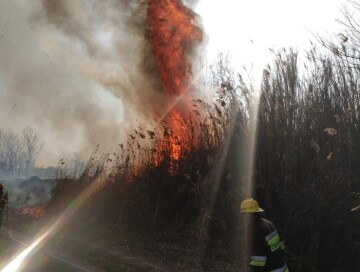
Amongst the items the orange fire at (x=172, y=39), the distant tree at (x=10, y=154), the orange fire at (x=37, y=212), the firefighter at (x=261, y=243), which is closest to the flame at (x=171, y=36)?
the orange fire at (x=172, y=39)

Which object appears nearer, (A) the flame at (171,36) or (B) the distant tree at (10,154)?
(A) the flame at (171,36)

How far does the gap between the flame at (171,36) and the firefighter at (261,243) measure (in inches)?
379

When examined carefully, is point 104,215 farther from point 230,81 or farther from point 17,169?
point 17,169

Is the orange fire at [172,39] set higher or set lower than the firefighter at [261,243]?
higher

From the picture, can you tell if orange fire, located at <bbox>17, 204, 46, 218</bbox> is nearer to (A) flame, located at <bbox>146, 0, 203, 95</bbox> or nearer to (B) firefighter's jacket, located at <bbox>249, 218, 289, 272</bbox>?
(A) flame, located at <bbox>146, 0, 203, 95</bbox>

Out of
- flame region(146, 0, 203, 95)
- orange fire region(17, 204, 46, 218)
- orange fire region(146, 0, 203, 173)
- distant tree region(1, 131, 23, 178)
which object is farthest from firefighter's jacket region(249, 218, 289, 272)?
distant tree region(1, 131, 23, 178)

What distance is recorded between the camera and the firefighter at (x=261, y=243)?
5.05 meters

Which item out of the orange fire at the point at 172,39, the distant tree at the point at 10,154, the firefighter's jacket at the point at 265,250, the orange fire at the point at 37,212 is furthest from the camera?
the distant tree at the point at 10,154

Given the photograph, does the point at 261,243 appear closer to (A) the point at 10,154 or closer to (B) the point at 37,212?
(B) the point at 37,212

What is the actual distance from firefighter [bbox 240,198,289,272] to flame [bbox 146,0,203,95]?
31.6 feet

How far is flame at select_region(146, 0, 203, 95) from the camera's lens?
14709mm

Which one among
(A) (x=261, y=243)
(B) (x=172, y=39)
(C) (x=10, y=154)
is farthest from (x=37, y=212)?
(C) (x=10, y=154)

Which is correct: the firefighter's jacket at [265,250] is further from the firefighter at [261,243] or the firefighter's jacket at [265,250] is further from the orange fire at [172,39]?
the orange fire at [172,39]

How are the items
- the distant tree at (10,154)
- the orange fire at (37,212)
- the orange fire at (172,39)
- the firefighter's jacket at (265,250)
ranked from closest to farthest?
1. the firefighter's jacket at (265,250)
2. the orange fire at (172,39)
3. the orange fire at (37,212)
4. the distant tree at (10,154)
